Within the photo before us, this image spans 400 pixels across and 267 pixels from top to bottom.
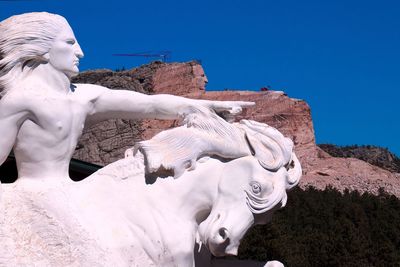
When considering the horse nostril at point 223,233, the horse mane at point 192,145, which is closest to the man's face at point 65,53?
the horse mane at point 192,145

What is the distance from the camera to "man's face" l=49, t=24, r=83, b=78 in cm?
324

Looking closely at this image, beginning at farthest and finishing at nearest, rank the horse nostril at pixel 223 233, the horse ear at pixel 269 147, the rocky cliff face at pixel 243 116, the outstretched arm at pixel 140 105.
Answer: the rocky cliff face at pixel 243 116 < the outstretched arm at pixel 140 105 < the horse ear at pixel 269 147 < the horse nostril at pixel 223 233

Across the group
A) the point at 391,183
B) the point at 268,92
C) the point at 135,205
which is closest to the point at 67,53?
the point at 135,205

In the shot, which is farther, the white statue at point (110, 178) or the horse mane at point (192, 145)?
the horse mane at point (192, 145)

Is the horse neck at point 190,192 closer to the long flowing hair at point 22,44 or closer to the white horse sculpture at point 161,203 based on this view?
the white horse sculpture at point 161,203

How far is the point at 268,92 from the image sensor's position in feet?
152

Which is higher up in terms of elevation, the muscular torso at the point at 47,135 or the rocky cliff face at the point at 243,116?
the rocky cliff face at the point at 243,116

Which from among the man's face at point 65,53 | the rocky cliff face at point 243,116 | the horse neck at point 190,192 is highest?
the rocky cliff face at point 243,116

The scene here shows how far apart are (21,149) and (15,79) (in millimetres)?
285

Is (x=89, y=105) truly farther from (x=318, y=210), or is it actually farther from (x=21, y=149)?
(x=318, y=210)

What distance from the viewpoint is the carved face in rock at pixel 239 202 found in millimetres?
3088

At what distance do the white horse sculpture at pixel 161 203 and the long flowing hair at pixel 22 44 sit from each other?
0.46m

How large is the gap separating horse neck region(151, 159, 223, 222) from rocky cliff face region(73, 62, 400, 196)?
34933mm

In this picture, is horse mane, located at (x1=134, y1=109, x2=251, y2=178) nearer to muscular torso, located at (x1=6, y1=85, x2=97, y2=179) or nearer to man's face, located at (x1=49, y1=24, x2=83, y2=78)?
muscular torso, located at (x1=6, y1=85, x2=97, y2=179)
